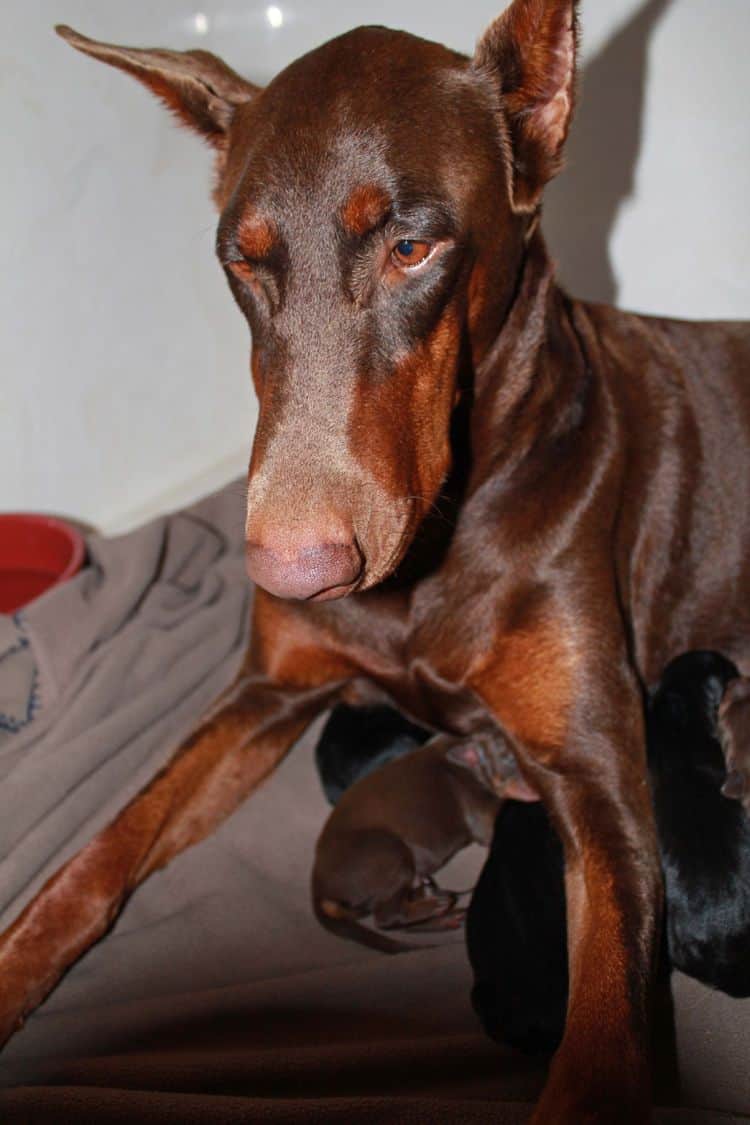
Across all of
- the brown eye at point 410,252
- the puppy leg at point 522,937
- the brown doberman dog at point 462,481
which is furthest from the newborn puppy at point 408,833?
the brown eye at point 410,252

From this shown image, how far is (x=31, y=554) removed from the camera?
3.94 m

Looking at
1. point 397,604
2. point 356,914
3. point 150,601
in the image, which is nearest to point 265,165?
point 397,604

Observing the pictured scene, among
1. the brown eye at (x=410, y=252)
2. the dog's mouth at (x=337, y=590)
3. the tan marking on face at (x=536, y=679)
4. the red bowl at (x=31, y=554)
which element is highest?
the brown eye at (x=410, y=252)

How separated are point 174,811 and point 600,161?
8.98 feet

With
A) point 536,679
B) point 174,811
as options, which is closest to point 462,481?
point 536,679

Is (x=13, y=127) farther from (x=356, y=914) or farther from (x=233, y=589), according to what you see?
(x=356, y=914)

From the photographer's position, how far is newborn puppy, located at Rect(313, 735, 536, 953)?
272 centimetres

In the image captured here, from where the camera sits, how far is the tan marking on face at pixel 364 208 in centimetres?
193

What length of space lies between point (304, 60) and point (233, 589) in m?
2.01

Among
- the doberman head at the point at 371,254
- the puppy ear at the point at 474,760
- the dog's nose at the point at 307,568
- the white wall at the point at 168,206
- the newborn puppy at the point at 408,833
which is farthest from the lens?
the white wall at the point at 168,206

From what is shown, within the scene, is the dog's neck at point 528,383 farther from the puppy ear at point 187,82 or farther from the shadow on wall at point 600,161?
the shadow on wall at point 600,161

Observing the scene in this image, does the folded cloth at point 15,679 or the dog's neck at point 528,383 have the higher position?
the dog's neck at point 528,383

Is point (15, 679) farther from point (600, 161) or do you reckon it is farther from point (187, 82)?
point (600, 161)

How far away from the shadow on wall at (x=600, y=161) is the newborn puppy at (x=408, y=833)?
2148 mm
